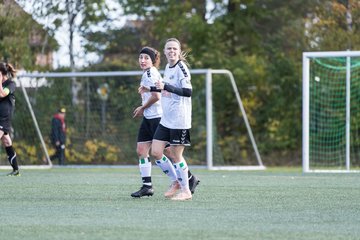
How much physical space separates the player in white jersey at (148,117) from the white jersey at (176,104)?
1.40 ft

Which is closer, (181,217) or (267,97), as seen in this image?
(181,217)

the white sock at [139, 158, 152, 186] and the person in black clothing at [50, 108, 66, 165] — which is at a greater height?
the white sock at [139, 158, 152, 186]

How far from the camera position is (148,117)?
11.7 metres

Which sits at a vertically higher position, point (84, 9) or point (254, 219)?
point (84, 9)

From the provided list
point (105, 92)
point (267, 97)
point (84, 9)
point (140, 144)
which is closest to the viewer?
point (140, 144)

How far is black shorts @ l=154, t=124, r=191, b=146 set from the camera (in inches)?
429

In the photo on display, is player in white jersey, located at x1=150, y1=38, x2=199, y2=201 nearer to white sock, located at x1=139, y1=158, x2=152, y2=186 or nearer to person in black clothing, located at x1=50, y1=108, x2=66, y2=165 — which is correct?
white sock, located at x1=139, y1=158, x2=152, y2=186

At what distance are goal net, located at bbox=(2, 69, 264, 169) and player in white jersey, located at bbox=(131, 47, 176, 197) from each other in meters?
12.1

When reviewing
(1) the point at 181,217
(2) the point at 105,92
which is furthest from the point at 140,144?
(2) the point at 105,92

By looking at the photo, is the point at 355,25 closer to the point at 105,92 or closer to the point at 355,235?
the point at 105,92

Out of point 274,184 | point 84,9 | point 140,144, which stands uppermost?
point 84,9

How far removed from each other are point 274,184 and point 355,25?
559 inches

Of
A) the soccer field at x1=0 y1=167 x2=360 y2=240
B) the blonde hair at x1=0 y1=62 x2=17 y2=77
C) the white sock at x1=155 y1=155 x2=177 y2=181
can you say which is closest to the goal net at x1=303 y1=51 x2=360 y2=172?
the blonde hair at x1=0 y1=62 x2=17 y2=77

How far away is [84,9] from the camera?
32.0 meters
